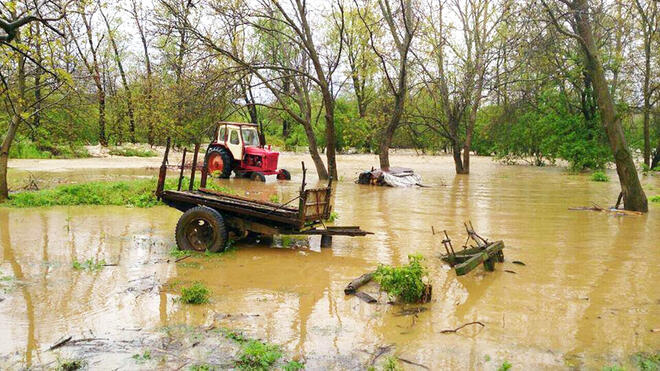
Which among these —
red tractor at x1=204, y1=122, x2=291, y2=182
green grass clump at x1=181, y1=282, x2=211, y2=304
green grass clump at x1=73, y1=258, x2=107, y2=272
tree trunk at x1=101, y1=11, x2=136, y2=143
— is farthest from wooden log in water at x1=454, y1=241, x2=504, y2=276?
tree trunk at x1=101, y1=11, x2=136, y2=143

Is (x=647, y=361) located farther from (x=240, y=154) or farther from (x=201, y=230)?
(x=240, y=154)

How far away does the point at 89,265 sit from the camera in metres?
7.41

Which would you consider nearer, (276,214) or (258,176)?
(276,214)

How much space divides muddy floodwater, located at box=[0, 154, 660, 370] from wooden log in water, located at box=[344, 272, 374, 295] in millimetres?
123

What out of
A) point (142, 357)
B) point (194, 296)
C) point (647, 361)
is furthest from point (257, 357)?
point (647, 361)

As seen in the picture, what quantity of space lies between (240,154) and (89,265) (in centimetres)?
1491

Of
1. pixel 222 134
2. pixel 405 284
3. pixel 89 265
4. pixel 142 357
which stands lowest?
pixel 142 357

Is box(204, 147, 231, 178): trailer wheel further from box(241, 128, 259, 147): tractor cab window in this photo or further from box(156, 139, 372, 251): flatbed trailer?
box(156, 139, 372, 251): flatbed trailer

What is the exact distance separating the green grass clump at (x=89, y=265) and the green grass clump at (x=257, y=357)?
139 inches

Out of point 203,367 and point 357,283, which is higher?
point 357,283

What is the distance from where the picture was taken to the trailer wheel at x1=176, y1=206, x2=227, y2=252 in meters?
8.14

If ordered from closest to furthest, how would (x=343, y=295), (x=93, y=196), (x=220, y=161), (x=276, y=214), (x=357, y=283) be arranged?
(x=343, y=295) < (x=357, y=283) < (x=276, y=214) < (x=93, y=196) < (x=220, y=161)

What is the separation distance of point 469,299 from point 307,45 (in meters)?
15.2

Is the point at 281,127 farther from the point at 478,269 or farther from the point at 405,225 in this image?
the point at 478,269
